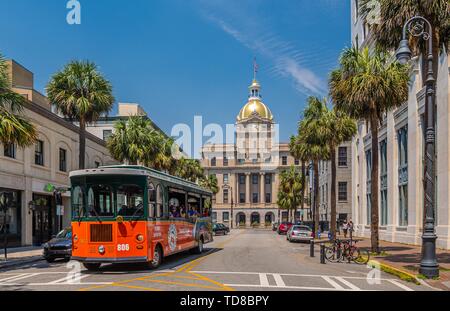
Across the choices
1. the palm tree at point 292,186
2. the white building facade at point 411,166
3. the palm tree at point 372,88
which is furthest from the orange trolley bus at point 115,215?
the palm tree at point 292,186

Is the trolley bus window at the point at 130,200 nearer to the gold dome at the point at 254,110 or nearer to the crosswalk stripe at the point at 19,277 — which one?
the crosswalk stripe at the point at 19,277

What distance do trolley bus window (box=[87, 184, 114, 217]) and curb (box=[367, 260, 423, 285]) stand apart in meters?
9.63

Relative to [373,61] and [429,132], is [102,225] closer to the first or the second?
[429,132]

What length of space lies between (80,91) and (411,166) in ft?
72.3

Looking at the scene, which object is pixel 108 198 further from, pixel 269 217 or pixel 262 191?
pixel 269 217

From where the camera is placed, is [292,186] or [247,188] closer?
[292,186]

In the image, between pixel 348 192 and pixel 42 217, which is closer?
pixel 42 217

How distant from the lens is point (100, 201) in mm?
15992

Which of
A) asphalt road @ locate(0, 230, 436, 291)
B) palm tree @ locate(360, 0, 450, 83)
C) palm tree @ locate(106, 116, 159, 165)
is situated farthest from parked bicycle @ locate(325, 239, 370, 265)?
palm tree @ locate(106, 116, 159, 165)

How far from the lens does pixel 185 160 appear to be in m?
70.6

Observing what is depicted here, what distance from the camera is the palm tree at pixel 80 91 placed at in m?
29.3

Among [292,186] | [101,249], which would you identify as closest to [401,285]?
[101,249]
